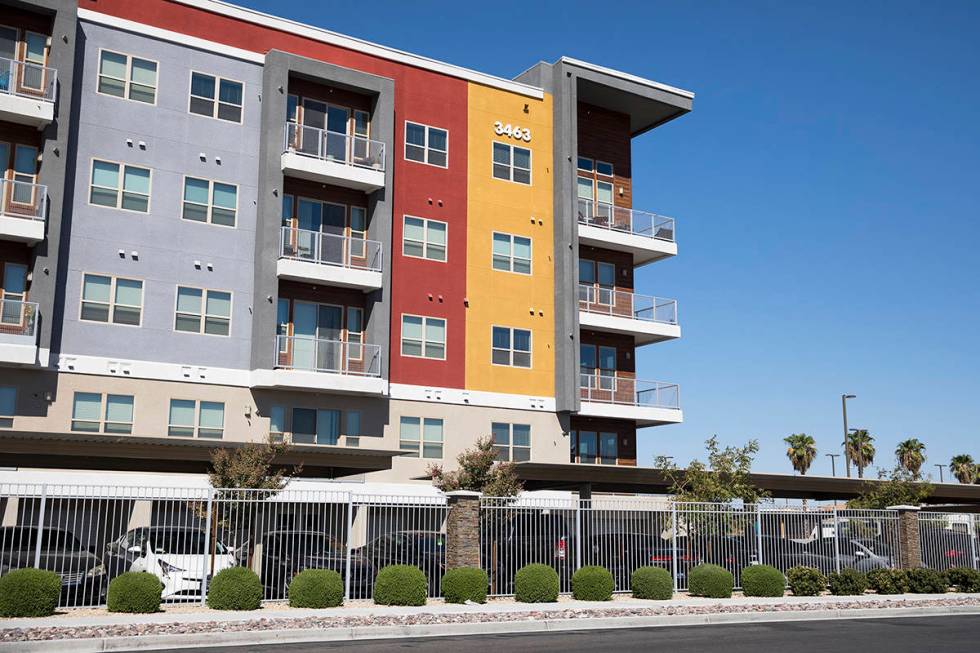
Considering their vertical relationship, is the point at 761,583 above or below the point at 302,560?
below

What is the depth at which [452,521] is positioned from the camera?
2658cm

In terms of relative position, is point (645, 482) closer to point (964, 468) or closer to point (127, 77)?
point (127, 77)

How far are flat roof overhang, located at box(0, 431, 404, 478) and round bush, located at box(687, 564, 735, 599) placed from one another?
11619 mm

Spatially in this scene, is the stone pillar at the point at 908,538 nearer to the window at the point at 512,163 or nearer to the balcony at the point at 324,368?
the balcony at the point at 324,368

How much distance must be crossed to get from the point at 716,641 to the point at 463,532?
8517mm

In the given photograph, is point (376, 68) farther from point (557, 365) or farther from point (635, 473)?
point (635, 473)

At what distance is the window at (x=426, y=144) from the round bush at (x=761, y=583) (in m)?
21.4

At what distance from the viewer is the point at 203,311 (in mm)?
36844

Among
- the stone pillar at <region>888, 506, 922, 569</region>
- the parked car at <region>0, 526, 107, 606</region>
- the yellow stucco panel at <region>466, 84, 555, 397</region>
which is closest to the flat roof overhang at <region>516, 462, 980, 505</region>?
the yellow stucco panel at <region>466, 84, 555, 397</region>

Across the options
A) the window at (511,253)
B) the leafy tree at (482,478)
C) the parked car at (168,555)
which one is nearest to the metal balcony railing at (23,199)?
the parked car at (168,555)

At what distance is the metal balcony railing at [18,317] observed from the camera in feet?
106

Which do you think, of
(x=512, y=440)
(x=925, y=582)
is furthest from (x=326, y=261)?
(x=925, y=582)

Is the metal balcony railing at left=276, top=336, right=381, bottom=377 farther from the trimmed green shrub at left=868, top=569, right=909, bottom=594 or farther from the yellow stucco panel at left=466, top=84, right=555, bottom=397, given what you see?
the trimmed green shrub at left=868, top=569, right=909, bottom=594

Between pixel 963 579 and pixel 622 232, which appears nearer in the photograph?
pixel 963 579
